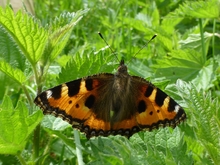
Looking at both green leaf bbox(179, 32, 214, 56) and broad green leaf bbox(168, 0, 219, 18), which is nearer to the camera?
broad green leaf bbox(168, 0, 219, 18)

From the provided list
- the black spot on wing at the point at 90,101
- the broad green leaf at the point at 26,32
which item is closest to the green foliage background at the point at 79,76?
the broad green leaf at the point at 26,32

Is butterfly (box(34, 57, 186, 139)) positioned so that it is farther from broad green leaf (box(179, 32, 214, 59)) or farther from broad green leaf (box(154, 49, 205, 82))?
broad green leaf (box(179, 32, 214, 59))

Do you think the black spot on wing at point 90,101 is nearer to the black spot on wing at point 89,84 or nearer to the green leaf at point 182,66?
the black spot on wing at point 89,84

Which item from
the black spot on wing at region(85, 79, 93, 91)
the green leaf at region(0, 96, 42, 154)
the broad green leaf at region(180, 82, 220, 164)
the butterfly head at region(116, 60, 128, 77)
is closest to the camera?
the broad green leaf at region(180, 82, 220, 164)

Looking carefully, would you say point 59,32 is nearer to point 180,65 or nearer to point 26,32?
point 26,32

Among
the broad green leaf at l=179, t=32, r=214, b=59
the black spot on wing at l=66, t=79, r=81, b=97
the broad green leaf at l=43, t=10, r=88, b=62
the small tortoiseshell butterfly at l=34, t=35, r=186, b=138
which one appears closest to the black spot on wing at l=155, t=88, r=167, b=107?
the small tortoiseshell butterfly at l=34, t=35, r=186, b=138

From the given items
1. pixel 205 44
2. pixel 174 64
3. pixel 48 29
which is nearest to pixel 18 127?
pixel 48 29

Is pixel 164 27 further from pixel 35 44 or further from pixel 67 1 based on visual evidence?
pixel 35 44
